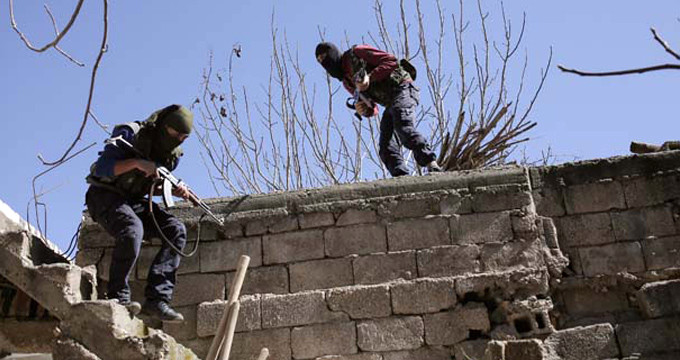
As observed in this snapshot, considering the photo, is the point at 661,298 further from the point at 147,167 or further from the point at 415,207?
the point at 147,167

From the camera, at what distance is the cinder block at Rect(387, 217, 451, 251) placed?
5219mm

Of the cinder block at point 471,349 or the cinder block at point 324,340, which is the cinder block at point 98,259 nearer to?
the cinder block at point 324,340

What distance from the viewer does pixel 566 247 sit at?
5.20 metres

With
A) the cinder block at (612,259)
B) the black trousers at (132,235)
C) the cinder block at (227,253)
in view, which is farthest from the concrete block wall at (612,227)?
the black trousers at (132,235)

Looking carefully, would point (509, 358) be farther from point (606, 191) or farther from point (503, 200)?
point (606, 191)

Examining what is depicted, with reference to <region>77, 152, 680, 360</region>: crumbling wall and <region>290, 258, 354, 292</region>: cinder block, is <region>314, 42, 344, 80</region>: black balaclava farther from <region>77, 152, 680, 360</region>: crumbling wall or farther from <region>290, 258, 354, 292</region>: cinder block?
<region>290, 258, 354, 292</region>: cinder block

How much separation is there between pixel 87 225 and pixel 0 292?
0.81m

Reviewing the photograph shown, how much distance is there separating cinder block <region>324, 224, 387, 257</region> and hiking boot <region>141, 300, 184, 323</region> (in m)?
1.19

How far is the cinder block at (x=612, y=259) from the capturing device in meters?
5.07

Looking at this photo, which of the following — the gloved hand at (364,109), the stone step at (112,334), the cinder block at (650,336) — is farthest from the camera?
the gloved hand at (364,109)

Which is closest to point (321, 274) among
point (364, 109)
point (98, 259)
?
point (98, 259)

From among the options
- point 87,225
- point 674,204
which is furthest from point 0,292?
point 674,204

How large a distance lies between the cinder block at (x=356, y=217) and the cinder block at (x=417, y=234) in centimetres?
15

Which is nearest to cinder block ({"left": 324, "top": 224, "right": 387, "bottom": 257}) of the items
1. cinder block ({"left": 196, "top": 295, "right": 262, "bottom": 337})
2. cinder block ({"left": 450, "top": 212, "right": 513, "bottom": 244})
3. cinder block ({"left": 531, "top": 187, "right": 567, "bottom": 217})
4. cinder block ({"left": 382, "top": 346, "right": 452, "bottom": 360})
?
cinder block ({"left": 450, "top": 212, "right": 513, "bottom": 244})
